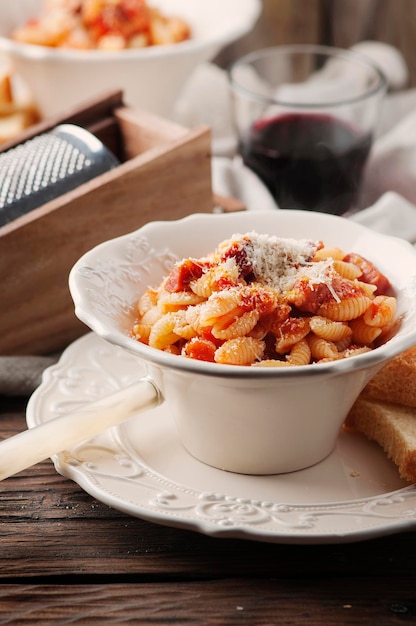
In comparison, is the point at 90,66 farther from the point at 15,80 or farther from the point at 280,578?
the point at 280,578

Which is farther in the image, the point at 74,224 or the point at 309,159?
the point at 309,159

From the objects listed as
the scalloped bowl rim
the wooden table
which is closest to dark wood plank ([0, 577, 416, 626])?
the wooden table

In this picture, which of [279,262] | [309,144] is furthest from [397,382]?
[309,144]

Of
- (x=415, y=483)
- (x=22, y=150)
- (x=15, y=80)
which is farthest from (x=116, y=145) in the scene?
(x=415, y=483)

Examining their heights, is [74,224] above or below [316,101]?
above

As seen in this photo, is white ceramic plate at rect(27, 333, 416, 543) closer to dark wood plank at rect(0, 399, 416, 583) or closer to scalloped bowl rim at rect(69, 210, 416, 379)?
dark wood plank at rect(0, 399, 416, 583)

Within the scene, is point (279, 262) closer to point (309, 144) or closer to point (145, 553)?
point (145, 553)
